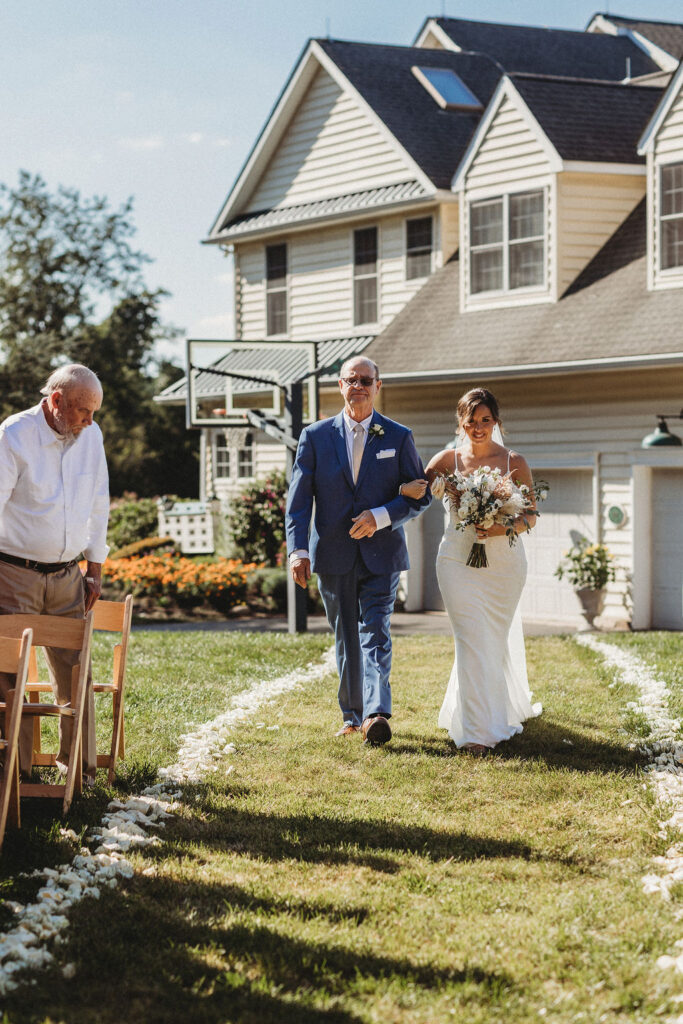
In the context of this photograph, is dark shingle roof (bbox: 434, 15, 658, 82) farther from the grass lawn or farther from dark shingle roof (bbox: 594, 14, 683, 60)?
the grass lawn

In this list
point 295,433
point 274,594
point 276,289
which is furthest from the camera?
point 276,289

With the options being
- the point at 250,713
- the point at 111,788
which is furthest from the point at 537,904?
the point at 250,713

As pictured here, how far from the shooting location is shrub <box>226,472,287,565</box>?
21.4m

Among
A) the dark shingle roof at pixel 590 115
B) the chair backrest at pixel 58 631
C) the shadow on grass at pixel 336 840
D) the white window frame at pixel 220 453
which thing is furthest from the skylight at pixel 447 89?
the shadow on grass at pixel 336 840

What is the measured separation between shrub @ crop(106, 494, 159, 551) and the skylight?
10450mm

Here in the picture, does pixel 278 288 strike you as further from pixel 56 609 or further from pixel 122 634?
pixel 56 609

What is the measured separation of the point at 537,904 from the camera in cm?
479

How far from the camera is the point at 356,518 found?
7.66 metres

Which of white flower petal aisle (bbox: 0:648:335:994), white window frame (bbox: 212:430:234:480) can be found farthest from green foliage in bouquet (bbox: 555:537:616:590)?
white flower petal aisle (bbox: 0:648:335:994)

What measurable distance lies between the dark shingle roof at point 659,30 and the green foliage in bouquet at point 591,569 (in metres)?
14.0

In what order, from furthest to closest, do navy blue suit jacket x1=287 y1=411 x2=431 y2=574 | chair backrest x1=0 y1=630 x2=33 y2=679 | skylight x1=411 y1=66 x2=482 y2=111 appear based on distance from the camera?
skylight x1=411 y1=66 x2=482 y2=111 < navy blue suit jacket x1=287 y1=411 x2=431 y2=574 < chair backrest x1=0 y1=630 x2=33 y2=679

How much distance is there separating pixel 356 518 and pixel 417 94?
1671cm

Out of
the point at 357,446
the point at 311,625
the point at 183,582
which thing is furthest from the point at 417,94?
the point at 357,446

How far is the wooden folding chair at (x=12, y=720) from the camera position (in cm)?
535
